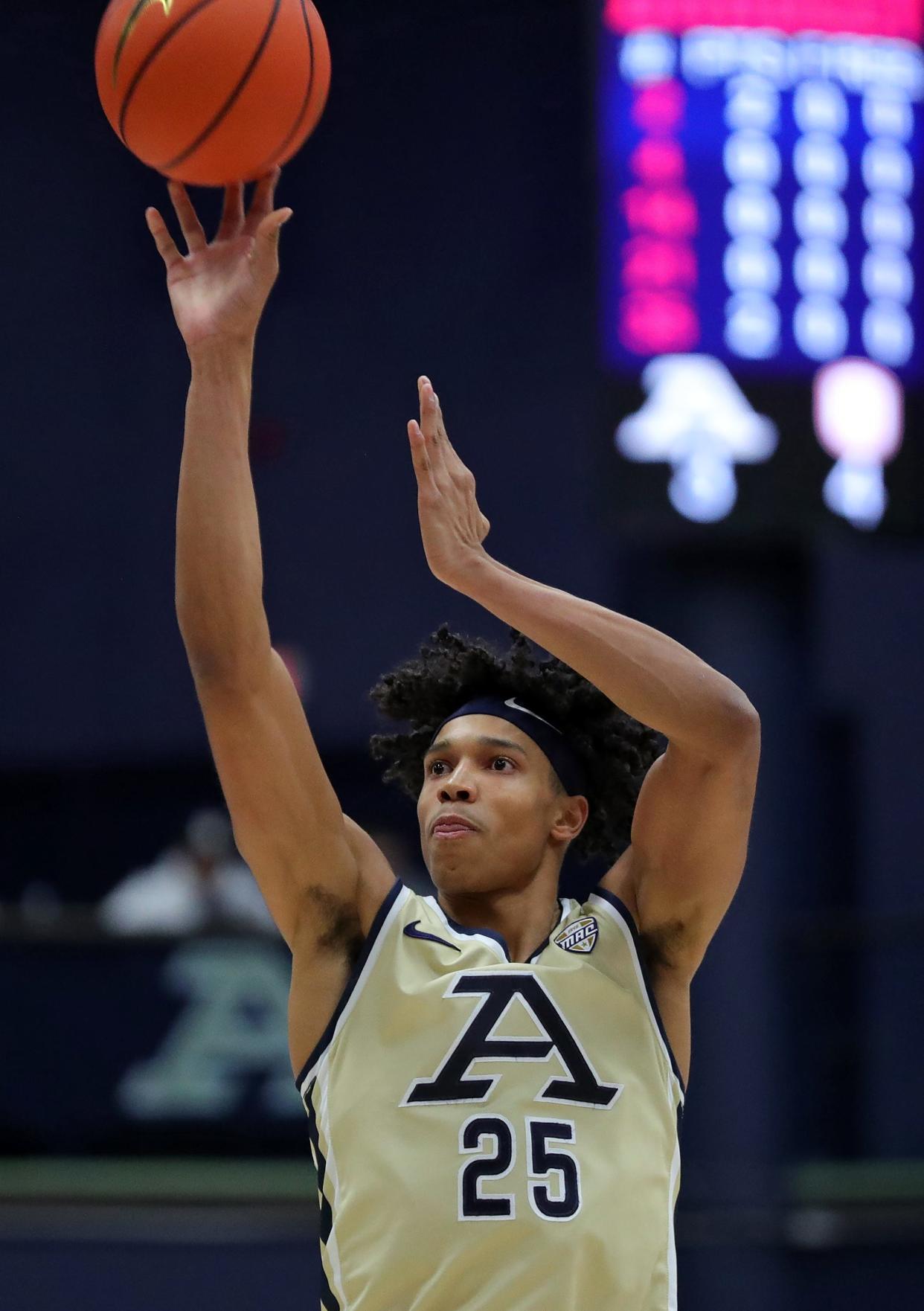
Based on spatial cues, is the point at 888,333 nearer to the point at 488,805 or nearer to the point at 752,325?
the point at 752,325

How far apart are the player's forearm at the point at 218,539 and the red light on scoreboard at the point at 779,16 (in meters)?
4.98

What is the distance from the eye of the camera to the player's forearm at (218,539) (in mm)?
3225

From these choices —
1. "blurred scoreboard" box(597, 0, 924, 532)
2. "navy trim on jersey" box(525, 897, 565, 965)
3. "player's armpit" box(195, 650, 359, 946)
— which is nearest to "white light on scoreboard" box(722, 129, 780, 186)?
"blurred scoreboard" box(597, 0, 924, 532)

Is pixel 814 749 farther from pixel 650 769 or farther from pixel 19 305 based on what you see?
pixel 650 769

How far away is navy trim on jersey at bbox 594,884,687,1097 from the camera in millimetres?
3539

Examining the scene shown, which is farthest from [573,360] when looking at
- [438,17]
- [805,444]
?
[805,444]

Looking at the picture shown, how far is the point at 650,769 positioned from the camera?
11.8 feet

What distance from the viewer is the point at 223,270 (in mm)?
3406

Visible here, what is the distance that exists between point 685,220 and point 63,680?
19.9 feet

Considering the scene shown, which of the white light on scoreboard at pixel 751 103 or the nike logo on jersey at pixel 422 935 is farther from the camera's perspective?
the white light on scoreboard at pixel 751 103

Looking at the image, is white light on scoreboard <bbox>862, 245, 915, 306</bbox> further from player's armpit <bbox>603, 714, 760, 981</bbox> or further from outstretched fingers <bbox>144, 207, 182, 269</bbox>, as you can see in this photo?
Answer: outstretched fingers <bbox>144, 207, 182, 269</bbox>

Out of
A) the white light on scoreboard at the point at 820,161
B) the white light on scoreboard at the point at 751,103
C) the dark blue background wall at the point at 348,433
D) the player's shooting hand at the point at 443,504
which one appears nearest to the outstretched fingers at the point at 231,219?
the player's shooting hand at the point at 443,504

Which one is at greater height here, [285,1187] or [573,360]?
[573,360]

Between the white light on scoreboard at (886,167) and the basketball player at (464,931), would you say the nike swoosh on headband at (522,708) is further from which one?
the white light on scoreboard at (886,167)
